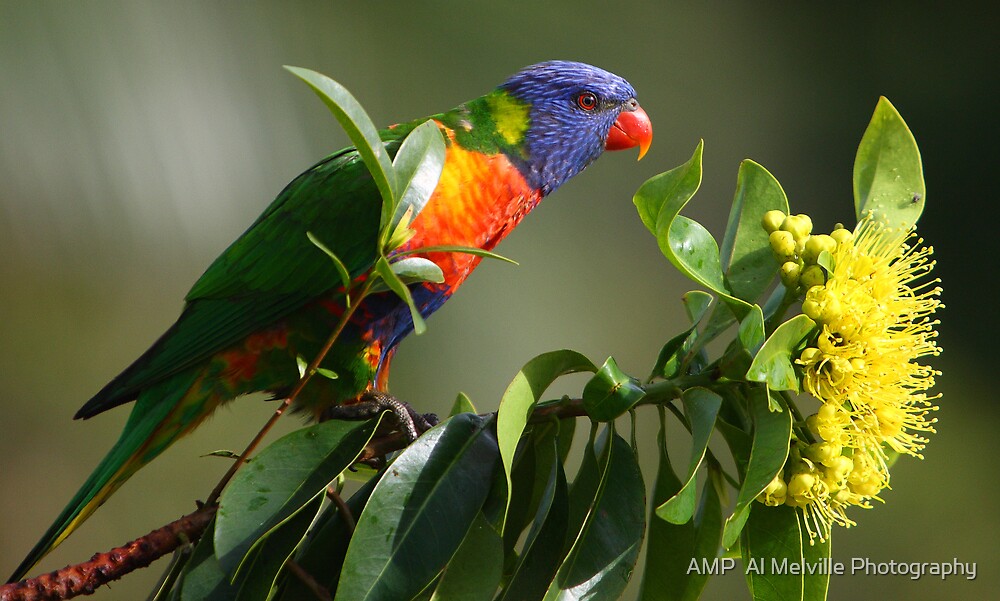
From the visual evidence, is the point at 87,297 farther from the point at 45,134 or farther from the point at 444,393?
the point at 444,393

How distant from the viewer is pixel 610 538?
2.96ft

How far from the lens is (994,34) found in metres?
3.29

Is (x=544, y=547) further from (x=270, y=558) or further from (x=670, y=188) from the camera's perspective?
(x=670, y=188)

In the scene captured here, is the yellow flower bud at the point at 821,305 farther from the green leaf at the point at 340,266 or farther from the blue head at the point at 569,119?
the blue head at the point at 569,119

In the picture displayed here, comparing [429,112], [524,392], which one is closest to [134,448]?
[524,392]

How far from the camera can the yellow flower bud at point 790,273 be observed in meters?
0.89

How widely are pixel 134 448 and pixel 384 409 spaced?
0.41 meters

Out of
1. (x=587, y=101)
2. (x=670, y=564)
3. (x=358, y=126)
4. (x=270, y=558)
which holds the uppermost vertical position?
(x=358, y=126)

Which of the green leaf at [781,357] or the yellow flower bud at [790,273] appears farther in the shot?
A: the yellow flower bud at [790,273]

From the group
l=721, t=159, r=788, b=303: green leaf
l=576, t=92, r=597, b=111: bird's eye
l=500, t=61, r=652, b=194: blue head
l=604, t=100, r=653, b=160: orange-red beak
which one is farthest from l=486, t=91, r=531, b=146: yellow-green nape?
l=721, t=159, r=788, b=303: green leaf

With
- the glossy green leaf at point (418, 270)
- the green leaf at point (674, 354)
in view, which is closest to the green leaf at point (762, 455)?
the green leaf at point (674, 354)

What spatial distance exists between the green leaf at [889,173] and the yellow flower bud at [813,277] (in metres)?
0.15

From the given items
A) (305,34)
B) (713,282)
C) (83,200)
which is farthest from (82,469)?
(713,282)

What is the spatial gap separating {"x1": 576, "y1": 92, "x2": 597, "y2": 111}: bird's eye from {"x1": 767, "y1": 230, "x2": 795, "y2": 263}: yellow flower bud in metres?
0.88
